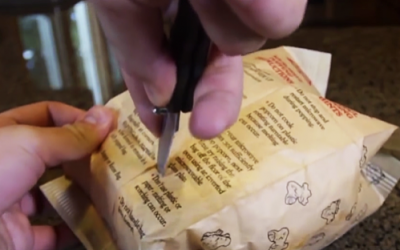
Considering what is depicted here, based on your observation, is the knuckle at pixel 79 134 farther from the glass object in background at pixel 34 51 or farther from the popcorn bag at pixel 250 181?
the glass object in background at pixel 34 51

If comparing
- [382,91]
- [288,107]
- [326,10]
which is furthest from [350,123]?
[326,10]

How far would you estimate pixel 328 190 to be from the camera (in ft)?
1.31

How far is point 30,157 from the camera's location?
0.42 meters

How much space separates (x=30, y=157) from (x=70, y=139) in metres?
0.04

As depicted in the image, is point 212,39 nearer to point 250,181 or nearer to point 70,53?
point 250,181

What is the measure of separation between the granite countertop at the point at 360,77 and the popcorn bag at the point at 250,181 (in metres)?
0.06

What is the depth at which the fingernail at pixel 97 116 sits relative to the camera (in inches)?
18.5

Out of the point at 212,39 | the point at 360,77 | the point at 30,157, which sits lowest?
the point at 360,77

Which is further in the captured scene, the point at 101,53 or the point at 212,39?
the point at 101,53

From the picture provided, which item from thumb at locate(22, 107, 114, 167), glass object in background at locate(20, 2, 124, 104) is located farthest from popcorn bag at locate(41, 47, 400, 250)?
glass object in background at locate(20, 2, 124, 104)

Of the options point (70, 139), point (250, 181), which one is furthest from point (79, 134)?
point (250, 181)

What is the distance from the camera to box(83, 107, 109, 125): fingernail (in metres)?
0.47

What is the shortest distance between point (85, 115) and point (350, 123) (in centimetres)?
23

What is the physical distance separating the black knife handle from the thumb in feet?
0.47
